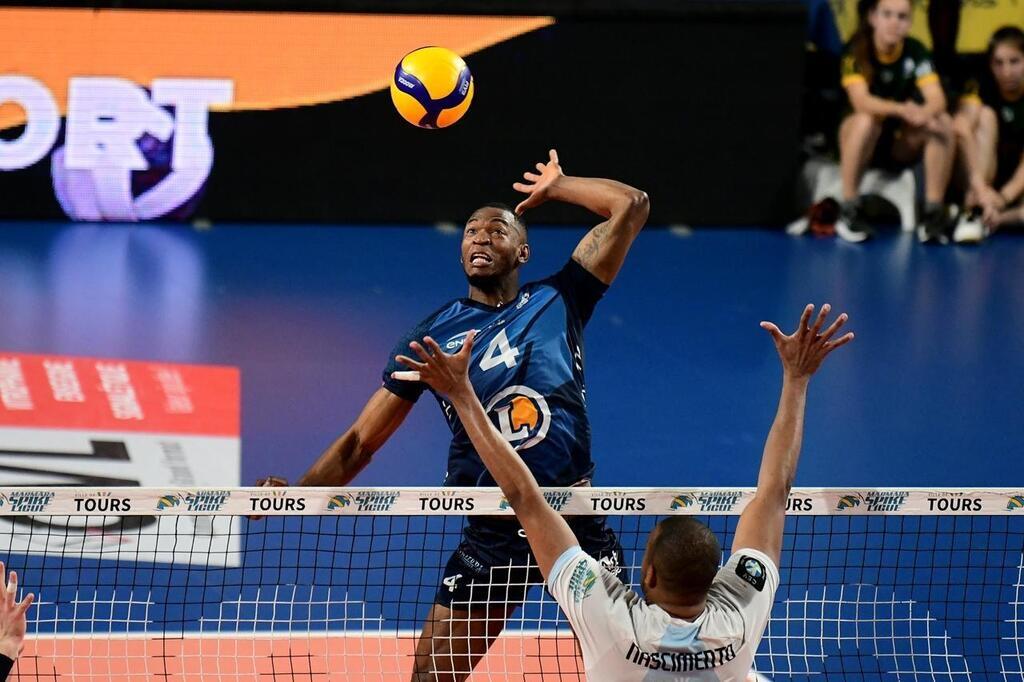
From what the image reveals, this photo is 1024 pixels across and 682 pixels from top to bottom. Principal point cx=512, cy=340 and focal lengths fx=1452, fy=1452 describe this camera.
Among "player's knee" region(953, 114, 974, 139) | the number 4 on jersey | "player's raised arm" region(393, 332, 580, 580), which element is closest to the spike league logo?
"player's knee" region(953, 114, 974, 139)

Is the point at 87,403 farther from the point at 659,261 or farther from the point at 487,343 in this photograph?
the point at 659,261

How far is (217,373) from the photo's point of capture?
1172cm

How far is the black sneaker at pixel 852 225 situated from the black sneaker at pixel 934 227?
2.08ft

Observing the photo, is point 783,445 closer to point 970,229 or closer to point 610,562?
point 610,562

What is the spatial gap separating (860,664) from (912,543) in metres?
1.59

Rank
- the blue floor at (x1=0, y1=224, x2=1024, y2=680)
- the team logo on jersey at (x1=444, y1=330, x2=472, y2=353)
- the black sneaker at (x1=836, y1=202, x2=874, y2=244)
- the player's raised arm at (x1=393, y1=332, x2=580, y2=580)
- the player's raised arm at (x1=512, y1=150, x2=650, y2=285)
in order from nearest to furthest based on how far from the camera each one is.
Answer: the player's raised arm at (x1=393, y1=332, x2=580, y2=580)
the team logo on jersey at (x1=444, y1=330, x2=472, y2=353)
the player's raised arm at (x1=512, y1=150, x2=650, y2=285)
the blue floor at (x1=0, y1=224, x2=1024, y2=680)
the black sneaker at (x1=836, y1=202, x2=874, y2=244)

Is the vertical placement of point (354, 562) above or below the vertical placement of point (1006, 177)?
below

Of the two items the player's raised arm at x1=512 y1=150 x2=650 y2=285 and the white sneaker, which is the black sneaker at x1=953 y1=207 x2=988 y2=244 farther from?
the player's raised arm at x1=512 y1=150 x2=650 y2=285

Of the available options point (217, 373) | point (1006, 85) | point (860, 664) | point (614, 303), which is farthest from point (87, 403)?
point (1006, 85)

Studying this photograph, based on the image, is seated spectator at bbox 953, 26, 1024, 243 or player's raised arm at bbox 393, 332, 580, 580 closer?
player's raised arm at bbox 393, 332, 580, 580

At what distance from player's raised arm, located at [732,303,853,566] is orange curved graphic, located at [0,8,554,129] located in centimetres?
1186

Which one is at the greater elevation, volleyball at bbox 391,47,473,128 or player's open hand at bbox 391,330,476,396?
volleyball at bbox 391,47,473,128

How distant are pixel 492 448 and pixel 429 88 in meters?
4.42

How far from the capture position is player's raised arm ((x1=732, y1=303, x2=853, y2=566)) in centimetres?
468
